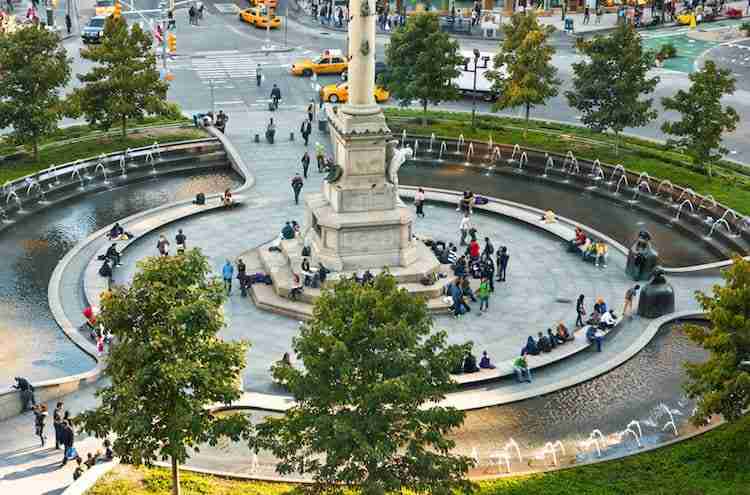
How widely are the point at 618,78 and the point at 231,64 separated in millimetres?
32147

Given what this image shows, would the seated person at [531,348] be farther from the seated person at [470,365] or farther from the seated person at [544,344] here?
the seated person at [470,365]

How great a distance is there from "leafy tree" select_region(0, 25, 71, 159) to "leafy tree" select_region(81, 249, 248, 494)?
104 feet

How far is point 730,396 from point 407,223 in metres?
16.0

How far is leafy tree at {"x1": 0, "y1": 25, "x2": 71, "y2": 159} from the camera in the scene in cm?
5397

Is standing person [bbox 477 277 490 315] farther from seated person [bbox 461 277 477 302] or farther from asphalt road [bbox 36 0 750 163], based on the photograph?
asphalt road [bbox 36 0 750 163]

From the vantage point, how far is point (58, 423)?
30828 millimetres

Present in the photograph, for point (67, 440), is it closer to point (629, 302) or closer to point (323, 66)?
point (629, 302)

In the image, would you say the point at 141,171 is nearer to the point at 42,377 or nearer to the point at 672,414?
the point at 42,377

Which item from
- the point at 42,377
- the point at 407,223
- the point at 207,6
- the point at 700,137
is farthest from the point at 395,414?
the point at 207,6

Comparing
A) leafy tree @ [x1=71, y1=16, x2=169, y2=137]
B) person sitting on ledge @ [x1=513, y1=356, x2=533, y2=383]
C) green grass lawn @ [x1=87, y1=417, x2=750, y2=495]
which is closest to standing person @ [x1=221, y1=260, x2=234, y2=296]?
person sitting on ledge @ [x1=513, y1=356, x2=533, y2=383]

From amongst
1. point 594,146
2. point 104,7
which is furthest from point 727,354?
point 104,7

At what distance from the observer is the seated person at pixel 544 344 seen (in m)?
38.5

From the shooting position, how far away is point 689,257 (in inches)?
1909

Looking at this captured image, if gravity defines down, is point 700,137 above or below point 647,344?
above
